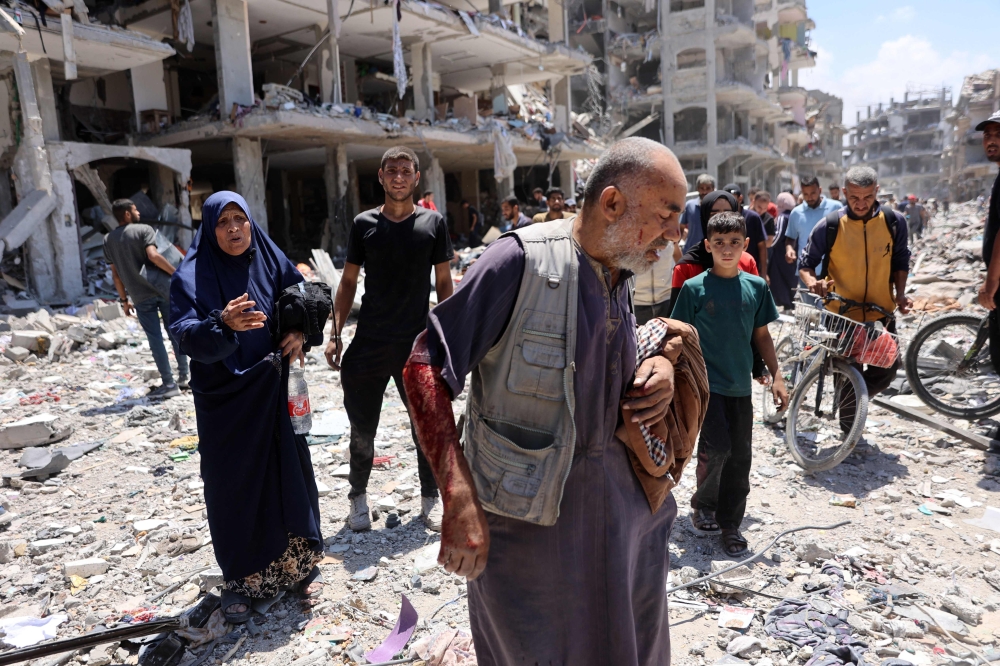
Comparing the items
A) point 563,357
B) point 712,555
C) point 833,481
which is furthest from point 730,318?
point 563,357

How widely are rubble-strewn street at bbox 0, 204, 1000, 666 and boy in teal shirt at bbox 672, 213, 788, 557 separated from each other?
36cm

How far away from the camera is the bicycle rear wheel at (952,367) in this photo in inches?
200

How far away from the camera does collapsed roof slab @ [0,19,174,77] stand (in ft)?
32.5

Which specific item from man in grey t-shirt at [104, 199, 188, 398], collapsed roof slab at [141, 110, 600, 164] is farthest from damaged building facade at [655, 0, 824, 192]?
man in grey t-shirt at [104, 199, 188, 398]

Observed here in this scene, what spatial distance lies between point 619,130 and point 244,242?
3704 cm

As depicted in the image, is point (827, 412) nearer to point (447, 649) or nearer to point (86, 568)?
→ point (447, 649)

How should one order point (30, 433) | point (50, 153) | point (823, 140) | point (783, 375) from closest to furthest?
point (783, 375), point (30, 433), point (50, 153), point (823, 140)

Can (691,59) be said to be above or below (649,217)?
above

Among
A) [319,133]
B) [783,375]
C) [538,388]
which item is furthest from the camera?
[319,133]

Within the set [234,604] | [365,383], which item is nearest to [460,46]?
[365,383]

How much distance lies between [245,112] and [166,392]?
7.70m

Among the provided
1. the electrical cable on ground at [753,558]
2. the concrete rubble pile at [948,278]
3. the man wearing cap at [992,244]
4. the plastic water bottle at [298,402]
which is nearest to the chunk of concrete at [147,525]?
the plastic water bottle at [298,402]

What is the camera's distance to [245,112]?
12.5 m

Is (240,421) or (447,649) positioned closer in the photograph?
(447,649)
